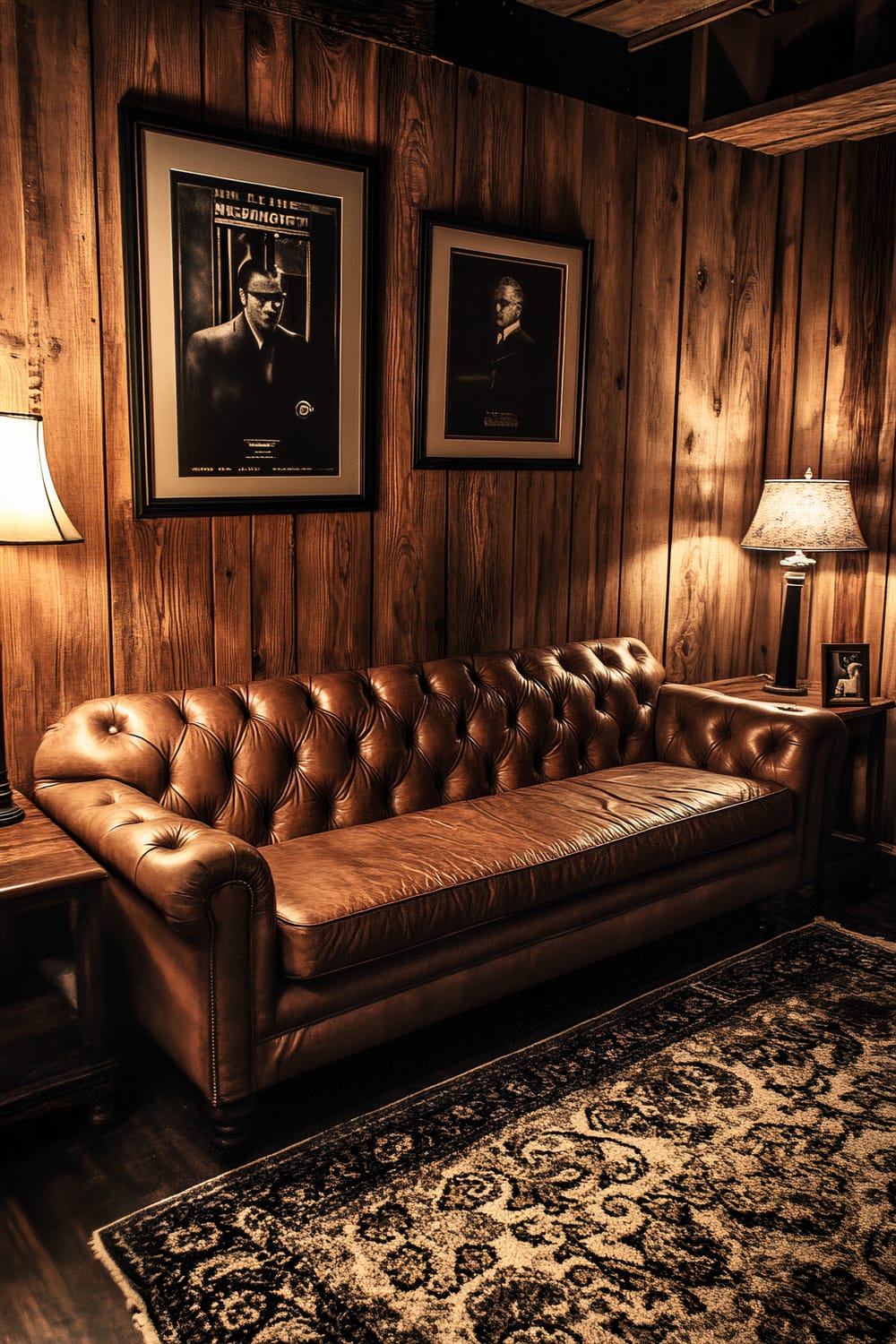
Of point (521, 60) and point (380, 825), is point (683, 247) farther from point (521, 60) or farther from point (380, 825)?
point (380, 825)

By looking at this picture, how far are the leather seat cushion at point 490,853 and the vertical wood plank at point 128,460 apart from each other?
2.04ft

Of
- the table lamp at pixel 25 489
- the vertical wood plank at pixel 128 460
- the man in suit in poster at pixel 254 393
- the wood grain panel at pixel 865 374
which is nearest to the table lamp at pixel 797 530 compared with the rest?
the wood grain panel at pixel 865 374

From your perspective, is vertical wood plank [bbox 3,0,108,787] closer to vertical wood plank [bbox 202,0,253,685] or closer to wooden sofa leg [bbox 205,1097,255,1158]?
vertical wood plank [bbox 202,0,253,685]

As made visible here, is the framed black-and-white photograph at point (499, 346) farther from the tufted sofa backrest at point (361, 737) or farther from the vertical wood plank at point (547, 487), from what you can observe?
the tufted sofa backrest at point (361, 737)

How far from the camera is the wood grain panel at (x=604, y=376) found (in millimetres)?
3656

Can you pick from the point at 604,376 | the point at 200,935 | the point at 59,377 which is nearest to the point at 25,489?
the point at 59,377

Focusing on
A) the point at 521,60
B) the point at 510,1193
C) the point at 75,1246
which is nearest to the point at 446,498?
the point at 521,60

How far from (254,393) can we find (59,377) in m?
0.51

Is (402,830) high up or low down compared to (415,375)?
down

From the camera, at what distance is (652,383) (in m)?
3.95

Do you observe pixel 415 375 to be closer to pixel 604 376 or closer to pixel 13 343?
pixel 604 376

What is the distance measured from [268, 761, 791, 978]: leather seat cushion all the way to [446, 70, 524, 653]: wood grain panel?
61cm

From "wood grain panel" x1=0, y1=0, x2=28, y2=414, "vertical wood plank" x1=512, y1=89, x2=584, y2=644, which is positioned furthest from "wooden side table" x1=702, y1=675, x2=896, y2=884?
"wood grain panel" x1=0, y1=0, x2=28, y2=414

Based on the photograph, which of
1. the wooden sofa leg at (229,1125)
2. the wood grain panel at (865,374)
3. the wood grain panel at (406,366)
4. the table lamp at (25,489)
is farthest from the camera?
the wood grain panel at (865,374)
